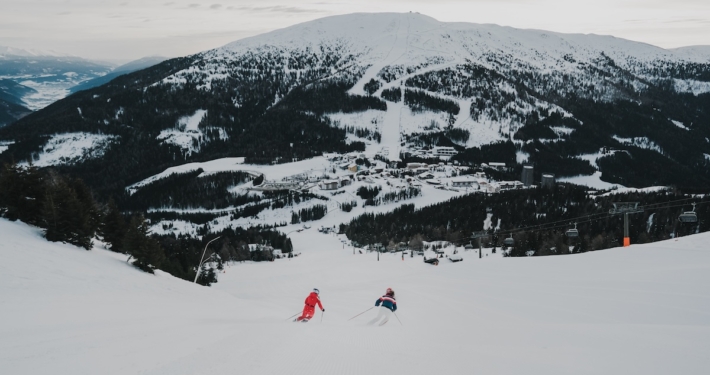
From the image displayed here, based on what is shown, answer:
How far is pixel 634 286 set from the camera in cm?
1639

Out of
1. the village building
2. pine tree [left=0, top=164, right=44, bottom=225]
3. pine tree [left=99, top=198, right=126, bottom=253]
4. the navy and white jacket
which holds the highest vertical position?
pine tree [left=0, top=164, right=44, bottom=225]

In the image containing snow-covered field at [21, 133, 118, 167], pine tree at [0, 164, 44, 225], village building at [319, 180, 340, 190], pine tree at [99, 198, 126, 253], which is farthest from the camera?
snow-covered field at [21, 133, 118, 167]

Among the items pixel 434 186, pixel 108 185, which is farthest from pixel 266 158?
pixel 434 186

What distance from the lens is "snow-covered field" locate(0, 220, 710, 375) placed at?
8.08 meters

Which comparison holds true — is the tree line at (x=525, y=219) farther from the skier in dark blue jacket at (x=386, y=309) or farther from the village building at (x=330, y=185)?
the skier in dark blue jacket at (x=386, y=309)

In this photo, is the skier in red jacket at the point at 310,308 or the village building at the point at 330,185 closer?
the skier in red jacket at the point at 310,308

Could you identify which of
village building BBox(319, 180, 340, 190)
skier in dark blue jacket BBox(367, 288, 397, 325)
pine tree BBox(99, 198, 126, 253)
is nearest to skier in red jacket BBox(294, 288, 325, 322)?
skier in dark blue jacket BBox(367, 288, 397, 325)

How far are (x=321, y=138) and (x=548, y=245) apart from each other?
140988mm

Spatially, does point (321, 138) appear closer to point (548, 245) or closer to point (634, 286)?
point (548, 245)

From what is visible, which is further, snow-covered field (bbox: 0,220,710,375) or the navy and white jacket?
the navy and white jacket

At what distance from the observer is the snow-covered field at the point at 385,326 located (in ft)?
26.5

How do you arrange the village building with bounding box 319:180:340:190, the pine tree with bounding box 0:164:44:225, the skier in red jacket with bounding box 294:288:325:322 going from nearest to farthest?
the skier in red jacket with bounding box 294:288:325:322 < the pine tree with bounding box 0:164:44:225 < the village building with bounding box 319:180:340:190

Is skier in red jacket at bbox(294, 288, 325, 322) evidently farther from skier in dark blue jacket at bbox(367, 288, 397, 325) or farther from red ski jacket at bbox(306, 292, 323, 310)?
skier in dark blue jacket at bbox(367, 288, 397, 325)

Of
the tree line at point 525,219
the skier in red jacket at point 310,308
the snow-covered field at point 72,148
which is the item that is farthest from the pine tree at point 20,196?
the snow-covered field at point 72,148
